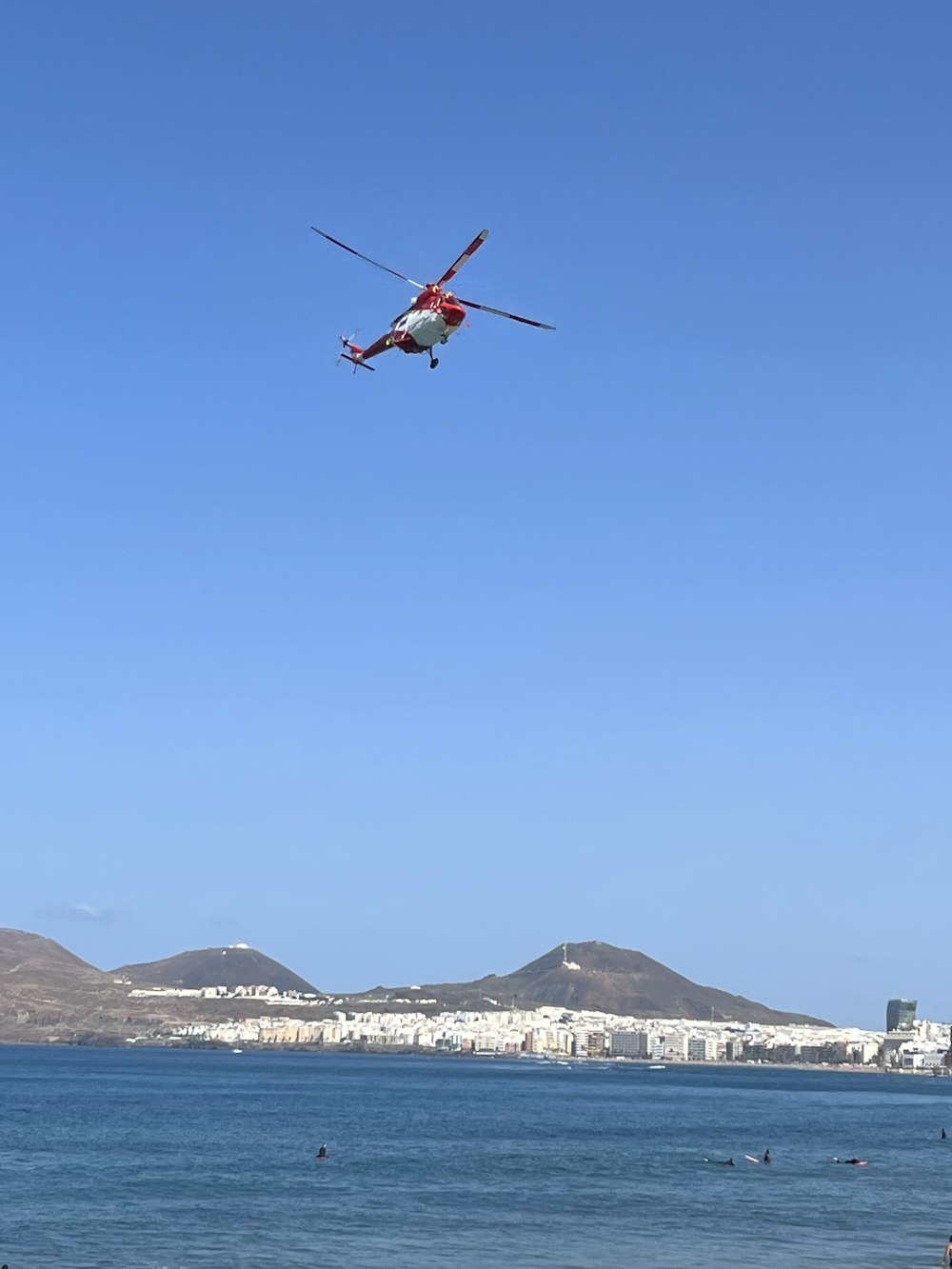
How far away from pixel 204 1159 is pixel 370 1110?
64.2 metres

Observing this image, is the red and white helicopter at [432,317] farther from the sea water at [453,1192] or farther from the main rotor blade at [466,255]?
the sea water at [453,1192]

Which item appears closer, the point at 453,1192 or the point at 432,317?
the point at 432,317

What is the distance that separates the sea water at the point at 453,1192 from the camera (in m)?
61.1

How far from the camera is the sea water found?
201 feet

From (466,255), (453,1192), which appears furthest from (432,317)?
(453,1192)

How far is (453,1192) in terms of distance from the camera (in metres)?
80.4

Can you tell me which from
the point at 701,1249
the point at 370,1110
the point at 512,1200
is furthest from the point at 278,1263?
the point at 370,1110

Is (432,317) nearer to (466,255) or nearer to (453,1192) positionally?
(466,255)

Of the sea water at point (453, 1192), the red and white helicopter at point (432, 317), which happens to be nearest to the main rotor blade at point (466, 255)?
the red and white helicopter at point (432, 317)

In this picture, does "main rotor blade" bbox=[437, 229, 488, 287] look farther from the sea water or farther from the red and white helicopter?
the sea water

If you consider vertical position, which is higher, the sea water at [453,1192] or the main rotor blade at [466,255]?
the main rotor blade at [466,255]

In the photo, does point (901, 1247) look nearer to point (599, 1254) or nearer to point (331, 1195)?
point (599, 1254)

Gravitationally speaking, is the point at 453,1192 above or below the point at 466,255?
below

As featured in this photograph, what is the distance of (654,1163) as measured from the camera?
3895 inches
